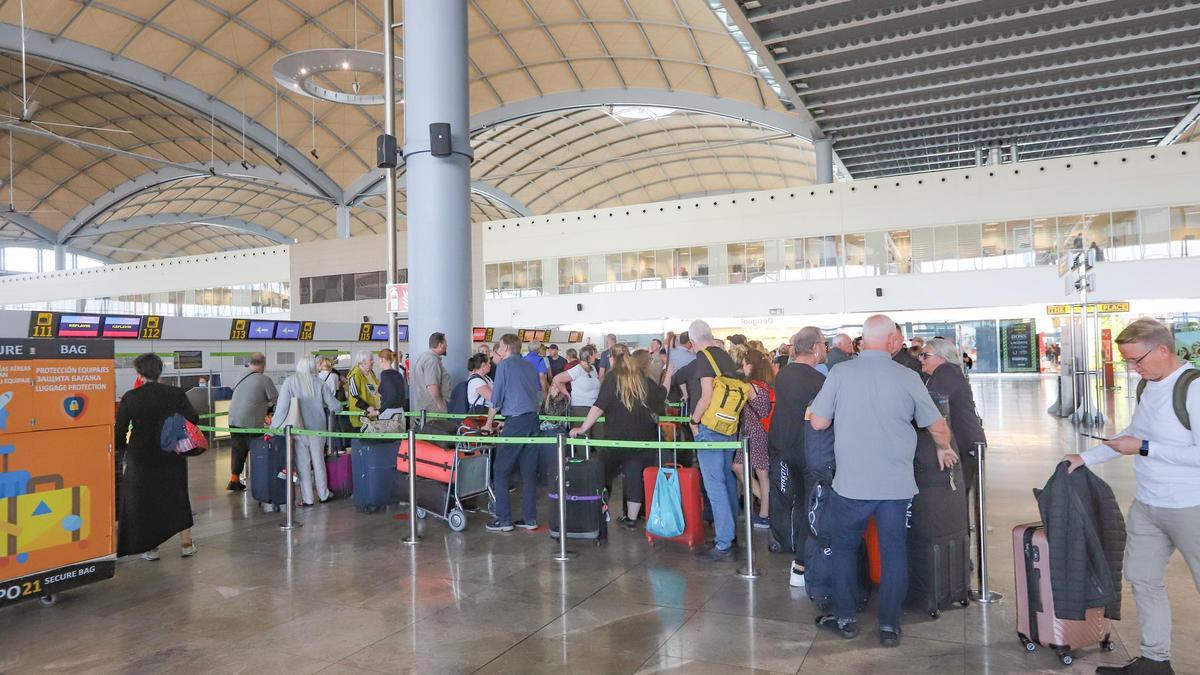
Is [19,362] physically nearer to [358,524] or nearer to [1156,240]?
[358,524]

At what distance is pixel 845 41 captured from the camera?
19.2 m

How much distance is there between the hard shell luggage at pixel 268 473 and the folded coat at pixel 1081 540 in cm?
697

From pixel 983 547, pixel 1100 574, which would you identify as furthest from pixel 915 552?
pixel 1100 574

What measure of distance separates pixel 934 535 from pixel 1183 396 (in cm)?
156

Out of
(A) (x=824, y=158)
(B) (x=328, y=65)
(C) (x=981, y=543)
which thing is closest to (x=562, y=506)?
(C) (x=981, y=543)

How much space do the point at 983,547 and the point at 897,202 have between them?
24792mm

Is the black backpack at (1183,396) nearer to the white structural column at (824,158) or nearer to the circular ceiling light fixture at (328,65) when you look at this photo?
the circular ceiling light fixture at (328,65)

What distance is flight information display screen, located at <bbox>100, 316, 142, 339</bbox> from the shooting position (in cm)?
1414

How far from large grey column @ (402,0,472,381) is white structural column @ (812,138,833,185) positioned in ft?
71.2

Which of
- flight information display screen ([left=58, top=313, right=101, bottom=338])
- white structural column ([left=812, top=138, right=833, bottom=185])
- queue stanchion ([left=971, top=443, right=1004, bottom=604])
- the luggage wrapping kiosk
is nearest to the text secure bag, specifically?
queue stanchion ([left=971, top=443, right=1004, bottom=604])

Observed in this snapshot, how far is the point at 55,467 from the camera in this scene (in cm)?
468

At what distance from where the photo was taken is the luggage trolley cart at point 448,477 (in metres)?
6.57

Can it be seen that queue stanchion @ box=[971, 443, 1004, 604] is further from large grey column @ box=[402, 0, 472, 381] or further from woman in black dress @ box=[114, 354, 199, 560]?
large grey column @ box=[402, 0, 472, 381]

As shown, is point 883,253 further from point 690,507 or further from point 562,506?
point 562,506
